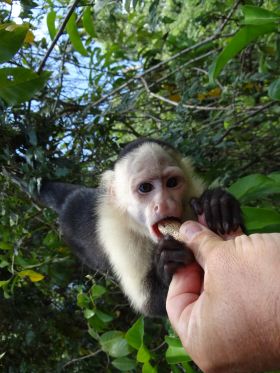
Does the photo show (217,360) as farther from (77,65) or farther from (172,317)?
(77,65)

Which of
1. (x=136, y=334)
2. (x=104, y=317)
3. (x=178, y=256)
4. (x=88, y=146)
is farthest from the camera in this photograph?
(x=88, y=146)

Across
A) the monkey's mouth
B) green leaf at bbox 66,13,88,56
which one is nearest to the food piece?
the monkey's mouth

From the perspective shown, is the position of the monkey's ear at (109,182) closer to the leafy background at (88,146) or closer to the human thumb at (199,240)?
the leafy background at (88,146)

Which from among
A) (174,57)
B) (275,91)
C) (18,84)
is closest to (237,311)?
(275,91)

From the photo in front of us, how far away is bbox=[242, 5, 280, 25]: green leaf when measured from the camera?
4.66ft

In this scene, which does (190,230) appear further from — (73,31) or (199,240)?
(73,31)

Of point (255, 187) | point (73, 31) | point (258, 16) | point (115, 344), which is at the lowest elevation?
point (115, 344)

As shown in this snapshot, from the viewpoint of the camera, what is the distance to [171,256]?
1.32m

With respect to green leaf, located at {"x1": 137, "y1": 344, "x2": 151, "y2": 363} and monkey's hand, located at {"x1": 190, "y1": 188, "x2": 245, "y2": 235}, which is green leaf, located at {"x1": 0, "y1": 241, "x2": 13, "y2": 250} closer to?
green leaf, located at {"x1": 137, "y1": 344, "x2": 151, "y2": 363}

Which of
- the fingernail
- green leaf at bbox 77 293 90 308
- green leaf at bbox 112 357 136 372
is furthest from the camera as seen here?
green leaf at bbox 77 293 90 308

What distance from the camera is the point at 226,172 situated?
2270mm

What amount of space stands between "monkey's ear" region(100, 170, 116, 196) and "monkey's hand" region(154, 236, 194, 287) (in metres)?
0.68

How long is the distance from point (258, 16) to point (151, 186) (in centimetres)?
80

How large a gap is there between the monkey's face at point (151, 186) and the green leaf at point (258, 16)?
0.70 meters
